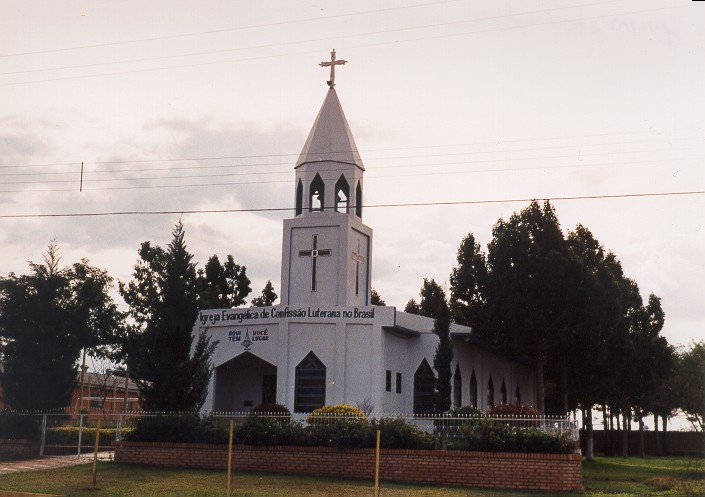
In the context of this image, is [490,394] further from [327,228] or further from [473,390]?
[327,228]

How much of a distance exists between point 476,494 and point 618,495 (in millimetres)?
3497

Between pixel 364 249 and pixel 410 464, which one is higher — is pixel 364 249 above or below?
above

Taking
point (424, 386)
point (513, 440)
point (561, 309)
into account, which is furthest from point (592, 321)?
point (513, 440)

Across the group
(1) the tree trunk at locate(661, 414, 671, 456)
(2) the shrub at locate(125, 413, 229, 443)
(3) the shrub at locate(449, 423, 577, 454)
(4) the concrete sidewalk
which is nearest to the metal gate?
(4) the concrete sidewalk

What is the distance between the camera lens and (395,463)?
80.5 feet

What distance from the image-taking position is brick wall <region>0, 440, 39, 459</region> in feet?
101

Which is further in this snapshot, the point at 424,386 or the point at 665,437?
the point at 665,437

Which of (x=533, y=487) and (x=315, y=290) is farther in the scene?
(x=315, y=290)

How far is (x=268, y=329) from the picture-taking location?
36.4 m

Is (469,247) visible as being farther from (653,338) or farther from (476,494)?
(476,494)

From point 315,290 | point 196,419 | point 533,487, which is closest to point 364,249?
point 315,290

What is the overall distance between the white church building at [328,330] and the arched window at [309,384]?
0.13ft

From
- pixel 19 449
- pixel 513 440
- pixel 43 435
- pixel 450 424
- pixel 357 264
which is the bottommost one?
pixel 19 449

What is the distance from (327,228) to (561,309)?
13435 mm
